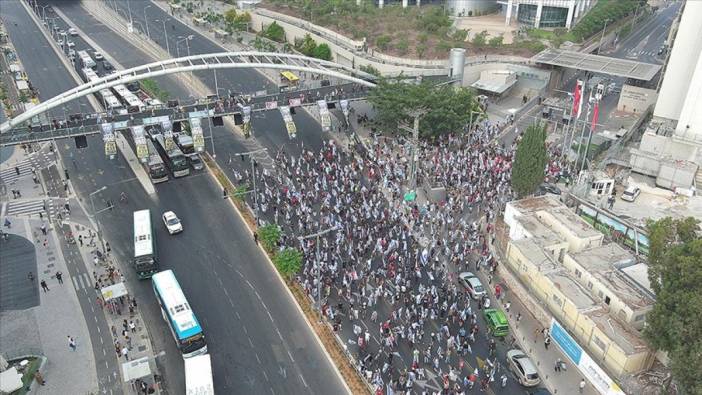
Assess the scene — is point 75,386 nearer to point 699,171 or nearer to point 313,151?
point 313,151

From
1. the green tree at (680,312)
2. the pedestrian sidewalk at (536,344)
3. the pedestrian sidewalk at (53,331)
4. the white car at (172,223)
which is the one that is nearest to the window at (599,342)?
the pedestrian sidewalk at (536,344)

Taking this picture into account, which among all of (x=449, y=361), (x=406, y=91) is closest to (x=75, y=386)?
(x=449, y=361)

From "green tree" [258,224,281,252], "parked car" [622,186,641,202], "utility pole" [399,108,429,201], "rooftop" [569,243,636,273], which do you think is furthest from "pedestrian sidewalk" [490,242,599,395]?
"green tree" [258,224,281,252]

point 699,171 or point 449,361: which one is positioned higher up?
point 699,171

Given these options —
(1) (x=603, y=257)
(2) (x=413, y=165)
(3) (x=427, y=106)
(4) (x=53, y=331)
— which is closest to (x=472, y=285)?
(1) (x=603, y=257)

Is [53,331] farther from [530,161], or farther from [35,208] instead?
[530,161]

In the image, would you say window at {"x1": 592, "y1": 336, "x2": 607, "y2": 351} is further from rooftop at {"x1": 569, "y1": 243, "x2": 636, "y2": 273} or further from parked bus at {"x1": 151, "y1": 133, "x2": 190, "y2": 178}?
parked bus at {"x1": 151, "y1": 133, "x2": 190, "y2": 178}

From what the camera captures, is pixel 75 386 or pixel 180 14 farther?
pixel 180 14
